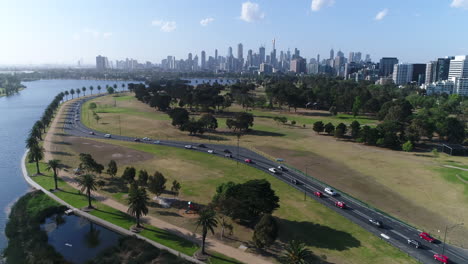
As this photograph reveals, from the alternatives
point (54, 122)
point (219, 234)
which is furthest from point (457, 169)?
point (54, 122)

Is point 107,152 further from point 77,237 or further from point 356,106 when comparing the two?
point 356,106

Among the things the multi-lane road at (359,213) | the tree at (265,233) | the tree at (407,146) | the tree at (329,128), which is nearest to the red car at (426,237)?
the multi-lane road at (359,213)

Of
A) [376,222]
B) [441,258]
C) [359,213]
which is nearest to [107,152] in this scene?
[359,213]

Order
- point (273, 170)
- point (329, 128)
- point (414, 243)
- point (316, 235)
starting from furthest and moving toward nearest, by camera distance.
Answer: point (329, 128) → point (273, 170) → point (316, 235) → point (414, 243)

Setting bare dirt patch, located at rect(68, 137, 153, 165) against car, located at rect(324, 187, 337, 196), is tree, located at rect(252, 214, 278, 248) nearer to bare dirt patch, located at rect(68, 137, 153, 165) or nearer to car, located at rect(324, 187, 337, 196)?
car, located at rect(324, 187, 337, 196)

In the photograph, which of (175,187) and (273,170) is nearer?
(175,187)

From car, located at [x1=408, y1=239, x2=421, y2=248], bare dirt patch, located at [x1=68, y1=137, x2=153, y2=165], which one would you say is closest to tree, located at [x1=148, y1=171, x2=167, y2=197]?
bare dirt patch, located at [x1=68, y1=137, x2=153, y2=165]

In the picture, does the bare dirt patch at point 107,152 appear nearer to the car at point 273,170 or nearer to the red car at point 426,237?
the car at point 273,170

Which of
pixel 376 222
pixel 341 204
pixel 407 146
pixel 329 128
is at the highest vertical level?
pixel 329 128
